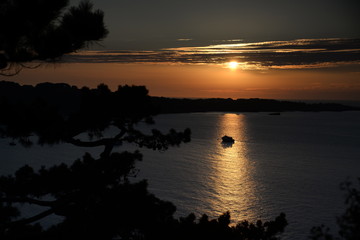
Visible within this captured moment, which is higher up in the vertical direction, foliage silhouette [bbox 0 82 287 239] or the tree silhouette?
Result: the tree silhouette

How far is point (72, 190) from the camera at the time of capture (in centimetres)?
1068

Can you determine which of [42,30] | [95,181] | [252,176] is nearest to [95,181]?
[95,181]

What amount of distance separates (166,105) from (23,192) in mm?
186083

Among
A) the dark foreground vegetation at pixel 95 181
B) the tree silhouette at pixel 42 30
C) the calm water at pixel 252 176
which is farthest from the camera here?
the calm water at pixel 252 176

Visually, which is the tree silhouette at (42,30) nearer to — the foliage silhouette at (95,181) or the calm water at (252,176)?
the foliage silhouette at (95,181)

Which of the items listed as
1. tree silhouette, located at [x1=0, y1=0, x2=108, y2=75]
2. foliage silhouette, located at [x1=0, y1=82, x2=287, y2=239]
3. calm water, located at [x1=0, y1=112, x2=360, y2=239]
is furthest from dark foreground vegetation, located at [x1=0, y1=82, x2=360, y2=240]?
calm water, located at [x1=0, y1=112, x2=360, y2=239]

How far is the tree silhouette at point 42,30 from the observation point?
7277 mm

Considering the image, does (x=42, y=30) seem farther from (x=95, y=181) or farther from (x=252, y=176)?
(x=252, y=176)

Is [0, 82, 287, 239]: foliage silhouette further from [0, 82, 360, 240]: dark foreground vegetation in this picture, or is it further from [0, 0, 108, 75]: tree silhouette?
[0, 0, 108, 75]: tree silhouette

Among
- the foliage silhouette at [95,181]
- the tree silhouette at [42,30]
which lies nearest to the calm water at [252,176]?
the foliage silhouette at [95,181]

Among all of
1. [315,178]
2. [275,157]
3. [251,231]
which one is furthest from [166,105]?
[251,231]

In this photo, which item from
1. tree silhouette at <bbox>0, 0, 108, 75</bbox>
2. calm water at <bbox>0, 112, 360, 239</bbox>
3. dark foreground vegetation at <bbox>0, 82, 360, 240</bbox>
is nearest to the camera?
tree silhouette at <bbox>0, 0, 108, 75</bbox>

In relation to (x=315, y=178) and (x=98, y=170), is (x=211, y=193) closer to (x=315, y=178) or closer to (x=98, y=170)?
(x=315, y=178)

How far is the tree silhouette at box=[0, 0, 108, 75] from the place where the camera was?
23.9 feet
